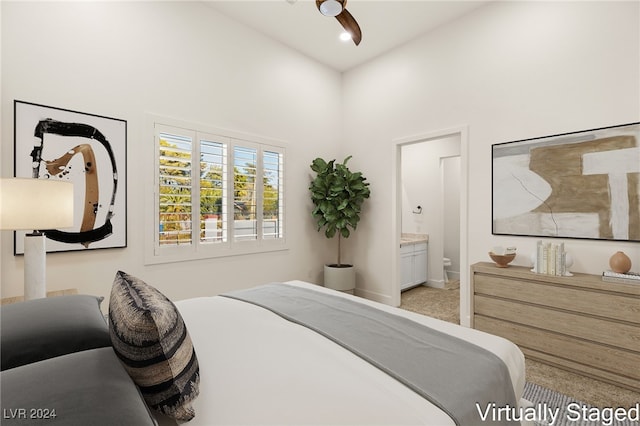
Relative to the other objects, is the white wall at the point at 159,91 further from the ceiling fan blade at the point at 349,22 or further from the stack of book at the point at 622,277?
the stack of book at the point at 622,277

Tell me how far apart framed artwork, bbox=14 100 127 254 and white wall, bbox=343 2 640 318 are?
3028 millimetres

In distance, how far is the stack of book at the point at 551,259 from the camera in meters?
2.53

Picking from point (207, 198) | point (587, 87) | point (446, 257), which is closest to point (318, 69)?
point (207, 198)

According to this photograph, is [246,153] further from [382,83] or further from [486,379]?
[486,379]

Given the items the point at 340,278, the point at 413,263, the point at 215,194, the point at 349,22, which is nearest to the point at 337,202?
the point at 340,278

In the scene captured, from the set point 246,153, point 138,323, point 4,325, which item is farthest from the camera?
point 246,153

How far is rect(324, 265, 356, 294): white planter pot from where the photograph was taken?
4137 millimetres

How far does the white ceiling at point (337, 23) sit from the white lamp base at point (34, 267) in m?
2.86

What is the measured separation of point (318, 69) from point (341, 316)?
3.84 meters

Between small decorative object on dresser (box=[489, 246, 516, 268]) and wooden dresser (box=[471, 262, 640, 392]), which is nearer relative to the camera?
wooden dresser (box=[471, 262, 640, 392])

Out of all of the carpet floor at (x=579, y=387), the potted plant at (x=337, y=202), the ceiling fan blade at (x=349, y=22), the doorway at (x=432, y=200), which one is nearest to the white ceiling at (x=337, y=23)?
the ceiling fan blade at (x=349, y=22)

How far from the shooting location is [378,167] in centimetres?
428

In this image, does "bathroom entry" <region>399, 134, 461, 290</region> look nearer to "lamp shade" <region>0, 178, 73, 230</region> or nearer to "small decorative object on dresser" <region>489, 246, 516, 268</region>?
"small decorative object on dresser" <region>489, 246, 516, 268</region>

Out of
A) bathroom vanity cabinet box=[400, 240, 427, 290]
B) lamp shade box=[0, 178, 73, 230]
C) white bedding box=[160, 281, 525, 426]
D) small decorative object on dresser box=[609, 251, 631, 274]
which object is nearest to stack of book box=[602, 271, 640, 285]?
small decorative object on dresser box=[609, 251, 631, 274]
